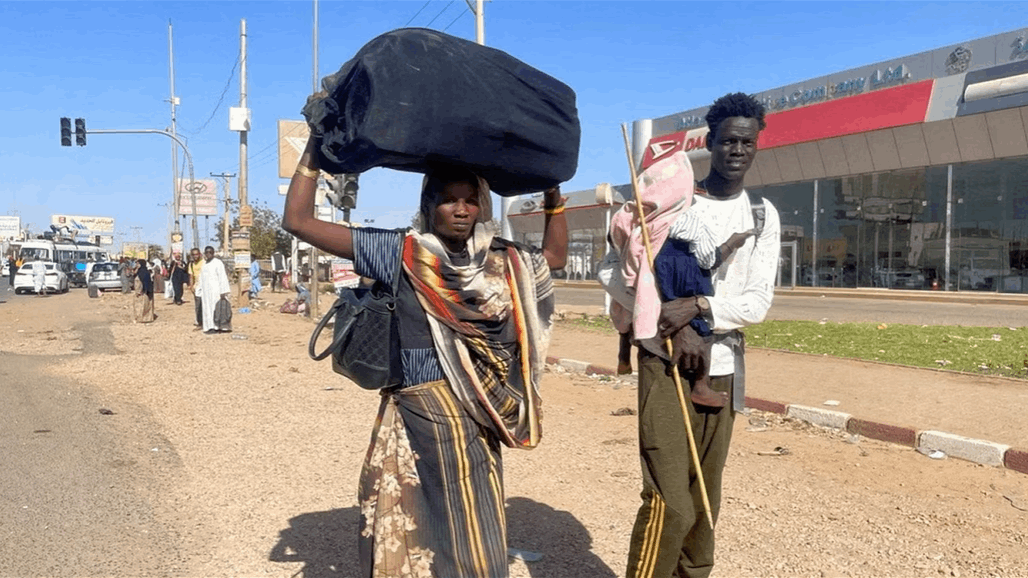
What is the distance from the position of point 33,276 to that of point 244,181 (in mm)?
19393

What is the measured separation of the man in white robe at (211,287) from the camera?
52.9ft

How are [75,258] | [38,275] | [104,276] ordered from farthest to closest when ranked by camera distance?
1. [75,258]
2. [104,276]
3. [38,275]

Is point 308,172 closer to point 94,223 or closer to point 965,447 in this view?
point 965,447

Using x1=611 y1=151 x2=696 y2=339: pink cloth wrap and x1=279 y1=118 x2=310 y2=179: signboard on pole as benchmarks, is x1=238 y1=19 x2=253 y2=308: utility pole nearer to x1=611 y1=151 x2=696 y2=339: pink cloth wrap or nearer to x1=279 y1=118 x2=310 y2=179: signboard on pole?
x1=279 y1=118 x2=310 y2=179: signboard on pole

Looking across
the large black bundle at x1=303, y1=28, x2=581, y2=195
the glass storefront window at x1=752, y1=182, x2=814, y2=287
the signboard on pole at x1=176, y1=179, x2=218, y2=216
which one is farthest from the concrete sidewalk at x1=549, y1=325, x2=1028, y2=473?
the signboard on pole at x1=176, y1=179, x2=218, y2=216

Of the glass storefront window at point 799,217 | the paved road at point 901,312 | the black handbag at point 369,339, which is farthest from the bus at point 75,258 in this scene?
the black handbag at point 369,339

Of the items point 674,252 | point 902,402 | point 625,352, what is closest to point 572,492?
point 625,352

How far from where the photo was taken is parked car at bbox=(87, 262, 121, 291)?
4056 centimetres

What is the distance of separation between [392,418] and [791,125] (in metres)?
32.6

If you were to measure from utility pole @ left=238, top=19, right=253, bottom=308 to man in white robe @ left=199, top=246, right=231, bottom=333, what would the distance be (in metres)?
7.73

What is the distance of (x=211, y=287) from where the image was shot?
16172 mm

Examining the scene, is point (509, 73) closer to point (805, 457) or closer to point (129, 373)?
Answer: point (805, 457)

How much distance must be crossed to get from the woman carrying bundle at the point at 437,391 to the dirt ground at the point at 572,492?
1482 millimetres

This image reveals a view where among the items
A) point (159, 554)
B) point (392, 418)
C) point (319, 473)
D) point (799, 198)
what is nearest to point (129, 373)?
point (319, 473)
